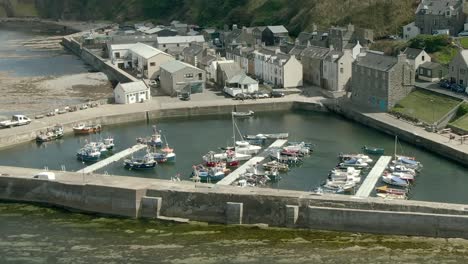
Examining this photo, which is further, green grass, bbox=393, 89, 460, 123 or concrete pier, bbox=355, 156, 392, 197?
green grass, bbox=393, 89, 460, 123

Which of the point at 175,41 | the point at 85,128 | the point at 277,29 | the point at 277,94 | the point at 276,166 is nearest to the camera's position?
the point at 276,166

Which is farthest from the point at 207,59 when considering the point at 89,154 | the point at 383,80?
the point at 89,154

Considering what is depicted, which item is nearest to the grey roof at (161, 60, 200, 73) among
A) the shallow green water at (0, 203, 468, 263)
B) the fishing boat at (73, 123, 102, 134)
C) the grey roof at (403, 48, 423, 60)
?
the fishing boat at (73, 123, 102, 134)

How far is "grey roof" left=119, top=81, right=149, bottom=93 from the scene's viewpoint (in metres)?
40.9

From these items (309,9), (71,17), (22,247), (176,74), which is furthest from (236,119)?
(71,17)

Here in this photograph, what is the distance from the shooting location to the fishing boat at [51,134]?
33969 millimetres

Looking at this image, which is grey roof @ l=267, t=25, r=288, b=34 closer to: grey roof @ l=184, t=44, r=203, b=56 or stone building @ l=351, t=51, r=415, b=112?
grey roof @ l=184, t=44, r=203, b=56

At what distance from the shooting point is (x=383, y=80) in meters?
36.8

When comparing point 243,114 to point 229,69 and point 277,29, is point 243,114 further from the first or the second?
point 277,29

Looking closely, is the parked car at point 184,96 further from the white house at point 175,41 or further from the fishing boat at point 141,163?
the white house at point 175,41

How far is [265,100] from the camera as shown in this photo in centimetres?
4100

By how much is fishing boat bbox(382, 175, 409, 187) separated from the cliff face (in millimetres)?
26555

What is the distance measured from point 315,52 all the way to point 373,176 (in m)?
18.7

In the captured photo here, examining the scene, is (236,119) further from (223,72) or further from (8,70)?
(8,70)
